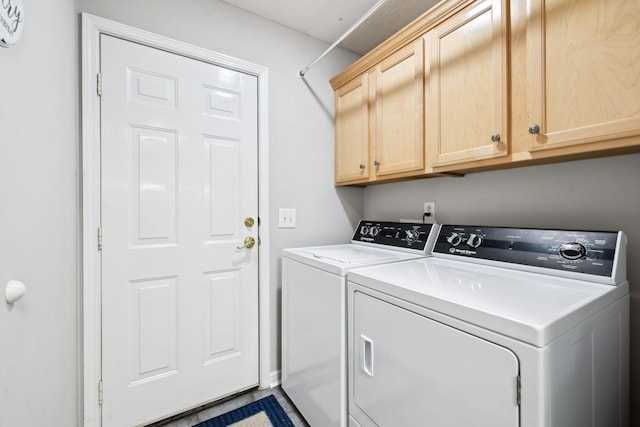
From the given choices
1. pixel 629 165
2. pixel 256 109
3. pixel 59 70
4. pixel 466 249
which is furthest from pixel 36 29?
pixel 629 165

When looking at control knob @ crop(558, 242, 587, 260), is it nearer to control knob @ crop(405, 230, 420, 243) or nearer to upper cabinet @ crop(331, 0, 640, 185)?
upper cabinet @ crop(331, 0, 640, 185)

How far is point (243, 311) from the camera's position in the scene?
1.74 meters

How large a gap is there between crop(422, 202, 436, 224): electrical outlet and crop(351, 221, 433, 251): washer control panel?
149 mm

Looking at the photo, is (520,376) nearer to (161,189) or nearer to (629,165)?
(629,165)

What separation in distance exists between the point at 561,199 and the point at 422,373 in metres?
1.01

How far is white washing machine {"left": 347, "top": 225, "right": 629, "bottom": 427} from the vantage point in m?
0.64

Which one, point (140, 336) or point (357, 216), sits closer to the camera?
point (140, 336)

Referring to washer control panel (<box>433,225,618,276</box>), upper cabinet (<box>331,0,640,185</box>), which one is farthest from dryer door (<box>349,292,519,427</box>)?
upper cabinet (<box>331,0,640,185</box>)

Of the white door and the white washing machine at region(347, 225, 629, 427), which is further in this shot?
the white door

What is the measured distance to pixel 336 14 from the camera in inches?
68.2

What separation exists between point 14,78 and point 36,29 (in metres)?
0.25

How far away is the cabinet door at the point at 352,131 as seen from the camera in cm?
176

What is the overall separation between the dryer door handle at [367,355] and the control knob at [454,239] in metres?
0.68

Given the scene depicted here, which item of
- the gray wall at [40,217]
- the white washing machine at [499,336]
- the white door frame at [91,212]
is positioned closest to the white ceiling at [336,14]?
the white door frame at [91,212]
